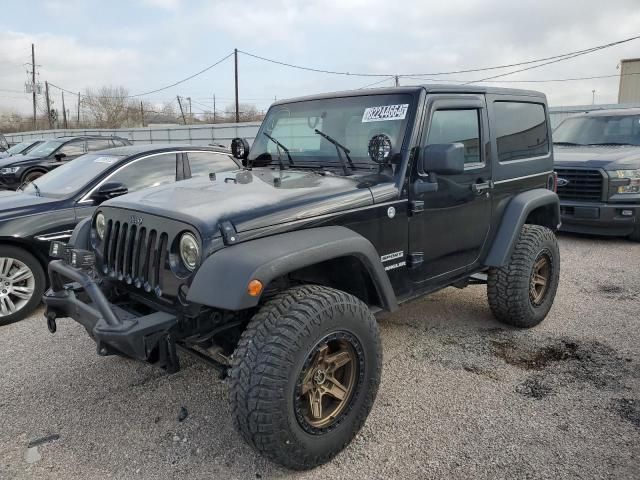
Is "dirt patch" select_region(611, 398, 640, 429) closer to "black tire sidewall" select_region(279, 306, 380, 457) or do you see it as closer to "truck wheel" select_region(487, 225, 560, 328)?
"truck wheel" select_region(487, 225, 560, 328)

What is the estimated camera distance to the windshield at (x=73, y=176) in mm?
5289

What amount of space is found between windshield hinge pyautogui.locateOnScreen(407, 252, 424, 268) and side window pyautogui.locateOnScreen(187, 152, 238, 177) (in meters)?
3.31

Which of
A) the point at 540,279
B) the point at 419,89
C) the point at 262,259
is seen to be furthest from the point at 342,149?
the point at 540,279

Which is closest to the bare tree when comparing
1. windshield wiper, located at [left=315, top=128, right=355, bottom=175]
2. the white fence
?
the white fence

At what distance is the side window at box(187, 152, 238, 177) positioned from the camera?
19.8 feet

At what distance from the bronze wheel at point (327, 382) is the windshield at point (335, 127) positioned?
50.0 inches

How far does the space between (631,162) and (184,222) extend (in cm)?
699

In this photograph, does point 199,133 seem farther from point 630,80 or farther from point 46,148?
point 630,80

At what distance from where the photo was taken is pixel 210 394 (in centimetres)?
341

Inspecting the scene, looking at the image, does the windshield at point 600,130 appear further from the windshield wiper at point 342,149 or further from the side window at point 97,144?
the side window at point 97,144

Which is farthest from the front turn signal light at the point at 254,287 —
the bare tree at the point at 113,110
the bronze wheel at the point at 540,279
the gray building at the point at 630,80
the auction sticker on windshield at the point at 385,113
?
the bare tree at the point at 113,110

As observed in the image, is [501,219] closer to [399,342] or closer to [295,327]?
[399,342]

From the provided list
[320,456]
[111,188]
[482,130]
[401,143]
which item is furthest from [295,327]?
[111,188]

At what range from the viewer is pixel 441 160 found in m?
3.13
